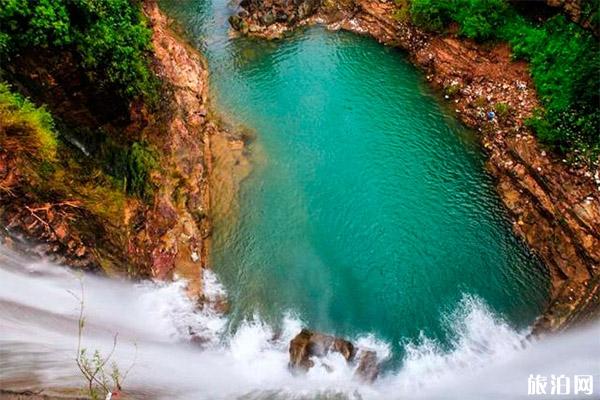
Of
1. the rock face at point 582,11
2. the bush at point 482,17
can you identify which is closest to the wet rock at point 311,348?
the rock face at point 582,11

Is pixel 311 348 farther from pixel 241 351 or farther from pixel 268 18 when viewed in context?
pixel 268 18

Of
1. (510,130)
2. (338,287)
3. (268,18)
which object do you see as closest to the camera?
(338,287)

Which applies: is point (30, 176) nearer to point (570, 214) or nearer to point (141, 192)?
point (141, 192)

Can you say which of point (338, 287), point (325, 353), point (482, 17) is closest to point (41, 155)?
point (325, 353)

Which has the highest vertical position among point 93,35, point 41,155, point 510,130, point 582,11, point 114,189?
point 582,11

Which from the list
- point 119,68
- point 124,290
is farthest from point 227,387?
point 119,68

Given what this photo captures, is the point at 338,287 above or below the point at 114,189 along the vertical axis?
below

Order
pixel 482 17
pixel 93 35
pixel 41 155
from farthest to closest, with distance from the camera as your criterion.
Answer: pixel 482 17 → pixel 93 35 → pixel 41 155

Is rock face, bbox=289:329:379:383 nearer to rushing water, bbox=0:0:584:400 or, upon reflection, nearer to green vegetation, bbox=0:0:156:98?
rushing water, bbox=0:0:584:400

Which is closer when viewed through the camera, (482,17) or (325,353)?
(325,353)
